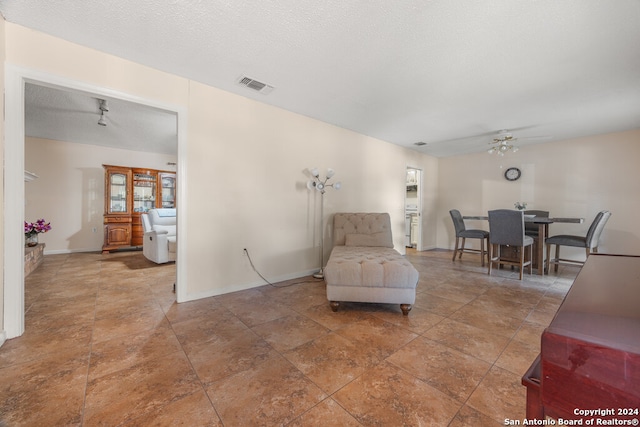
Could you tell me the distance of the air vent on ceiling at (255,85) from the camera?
8.40ft

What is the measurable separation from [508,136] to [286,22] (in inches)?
171

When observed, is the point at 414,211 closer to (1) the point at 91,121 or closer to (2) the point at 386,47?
(2) the point at 386,47

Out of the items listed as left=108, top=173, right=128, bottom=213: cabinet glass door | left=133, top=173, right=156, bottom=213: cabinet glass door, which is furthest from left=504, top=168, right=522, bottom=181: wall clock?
left=108, top=173, right=128, bottom=213: cabinet glass door

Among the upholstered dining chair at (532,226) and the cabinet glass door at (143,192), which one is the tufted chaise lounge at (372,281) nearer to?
the upholstered dining chair at (532,226)

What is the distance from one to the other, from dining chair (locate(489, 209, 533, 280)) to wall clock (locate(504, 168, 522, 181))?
74.4 inches

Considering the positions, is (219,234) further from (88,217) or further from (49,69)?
(88,217)

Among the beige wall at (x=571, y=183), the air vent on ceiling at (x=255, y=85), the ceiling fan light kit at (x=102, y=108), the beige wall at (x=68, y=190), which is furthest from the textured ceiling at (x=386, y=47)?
the beige wall at (x=68, y=190)

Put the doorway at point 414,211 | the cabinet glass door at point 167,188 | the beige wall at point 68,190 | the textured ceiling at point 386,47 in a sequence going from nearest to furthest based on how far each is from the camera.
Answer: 1. the textured ceiling at point 386,47
2. the beige wall at point 68,190
3. the doorway at point 414,211
4. the cabinet glass door at point 167,188

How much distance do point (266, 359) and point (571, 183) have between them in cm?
597

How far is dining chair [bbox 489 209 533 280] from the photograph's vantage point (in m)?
3.45

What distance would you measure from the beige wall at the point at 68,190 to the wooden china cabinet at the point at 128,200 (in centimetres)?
41

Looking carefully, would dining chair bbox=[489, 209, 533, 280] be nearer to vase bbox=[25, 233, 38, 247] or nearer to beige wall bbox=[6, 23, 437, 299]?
beige wall bbox=[6, 23, 437, 299]

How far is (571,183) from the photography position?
4.47m

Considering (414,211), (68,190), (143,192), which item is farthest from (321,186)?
(68,190)
